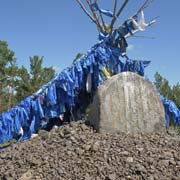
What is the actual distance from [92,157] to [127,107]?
1.50 metres

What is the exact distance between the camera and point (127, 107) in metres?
7.03

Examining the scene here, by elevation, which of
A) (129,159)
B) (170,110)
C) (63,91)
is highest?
(63,91)

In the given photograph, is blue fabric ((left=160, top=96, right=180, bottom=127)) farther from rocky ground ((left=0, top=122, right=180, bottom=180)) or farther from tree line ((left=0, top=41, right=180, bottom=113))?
tree line ((left=0, top=41, right=180, bottom=113))

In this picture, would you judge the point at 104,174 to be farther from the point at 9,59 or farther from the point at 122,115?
the point at 9,59

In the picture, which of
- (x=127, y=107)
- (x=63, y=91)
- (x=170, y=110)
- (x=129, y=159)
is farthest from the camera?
(x=170, y=110)

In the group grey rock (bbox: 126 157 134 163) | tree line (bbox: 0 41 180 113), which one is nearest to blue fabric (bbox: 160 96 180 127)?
grey rock (bbox: 126 157 134 163)

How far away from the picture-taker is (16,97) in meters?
26.4

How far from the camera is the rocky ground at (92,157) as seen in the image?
18.1 feet

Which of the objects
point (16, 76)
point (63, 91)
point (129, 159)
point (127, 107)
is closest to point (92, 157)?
point (129, 159)

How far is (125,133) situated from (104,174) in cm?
143

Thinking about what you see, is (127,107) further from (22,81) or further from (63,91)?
(22,81)

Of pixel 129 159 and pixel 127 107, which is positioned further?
pixel 127 107

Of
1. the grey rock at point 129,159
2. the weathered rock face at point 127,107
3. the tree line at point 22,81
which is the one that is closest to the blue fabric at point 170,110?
the weathered rock face at point 127,107

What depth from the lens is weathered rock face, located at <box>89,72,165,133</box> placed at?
6.84 metres
